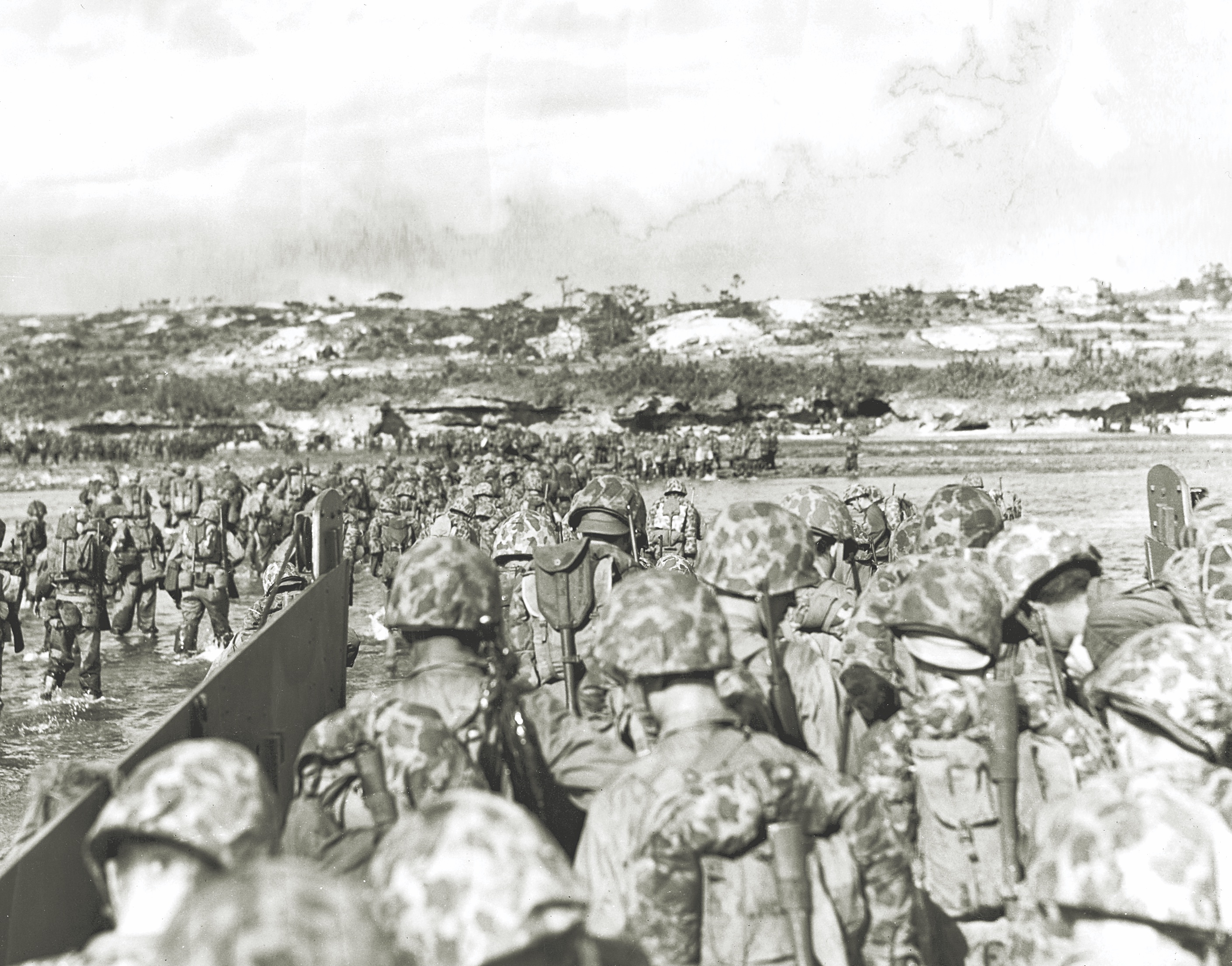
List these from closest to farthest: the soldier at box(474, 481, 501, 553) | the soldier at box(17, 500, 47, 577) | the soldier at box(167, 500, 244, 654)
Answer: the soldier at box(474, 481, 501, 553) → the soldier at box(167, 500, 244, 654) → the soldier at box(17, 500, 47, 577)

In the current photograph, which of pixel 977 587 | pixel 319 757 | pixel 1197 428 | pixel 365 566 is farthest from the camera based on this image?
pixel 1197 428

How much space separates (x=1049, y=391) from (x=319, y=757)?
49.8m

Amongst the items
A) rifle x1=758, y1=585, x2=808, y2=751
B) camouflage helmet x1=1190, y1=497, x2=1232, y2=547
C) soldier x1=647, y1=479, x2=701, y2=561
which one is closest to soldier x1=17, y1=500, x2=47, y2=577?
soldier x1=647, y1=479, x2=701, y2=561

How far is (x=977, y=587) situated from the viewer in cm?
394

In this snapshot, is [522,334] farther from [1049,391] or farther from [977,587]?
[977,587]

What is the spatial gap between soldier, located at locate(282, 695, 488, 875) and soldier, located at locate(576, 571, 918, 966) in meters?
0.40

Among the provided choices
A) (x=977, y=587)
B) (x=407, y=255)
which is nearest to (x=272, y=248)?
(x=407, y=255)

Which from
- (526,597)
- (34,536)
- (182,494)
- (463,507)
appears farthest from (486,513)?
(182,494)

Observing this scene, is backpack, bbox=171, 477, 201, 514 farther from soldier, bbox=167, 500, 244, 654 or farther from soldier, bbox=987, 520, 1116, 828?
soldier, bbox=987, 520, 1116, 828

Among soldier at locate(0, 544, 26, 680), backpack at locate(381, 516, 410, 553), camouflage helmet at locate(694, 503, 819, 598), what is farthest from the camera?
backpack at locate(381, 516, 410, 553)

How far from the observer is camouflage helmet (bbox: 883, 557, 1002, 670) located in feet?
12.8

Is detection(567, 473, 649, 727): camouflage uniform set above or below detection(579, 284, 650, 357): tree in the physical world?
below

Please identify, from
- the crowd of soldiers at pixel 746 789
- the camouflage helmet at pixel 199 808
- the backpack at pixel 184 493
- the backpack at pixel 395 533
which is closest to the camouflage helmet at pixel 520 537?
the crowd of soldiers at pixel 746 789

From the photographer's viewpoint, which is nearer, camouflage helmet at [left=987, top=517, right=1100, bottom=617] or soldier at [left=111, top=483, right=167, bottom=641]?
camouflage helmet at [left=987, top=517, right=1100, bottom=617]
